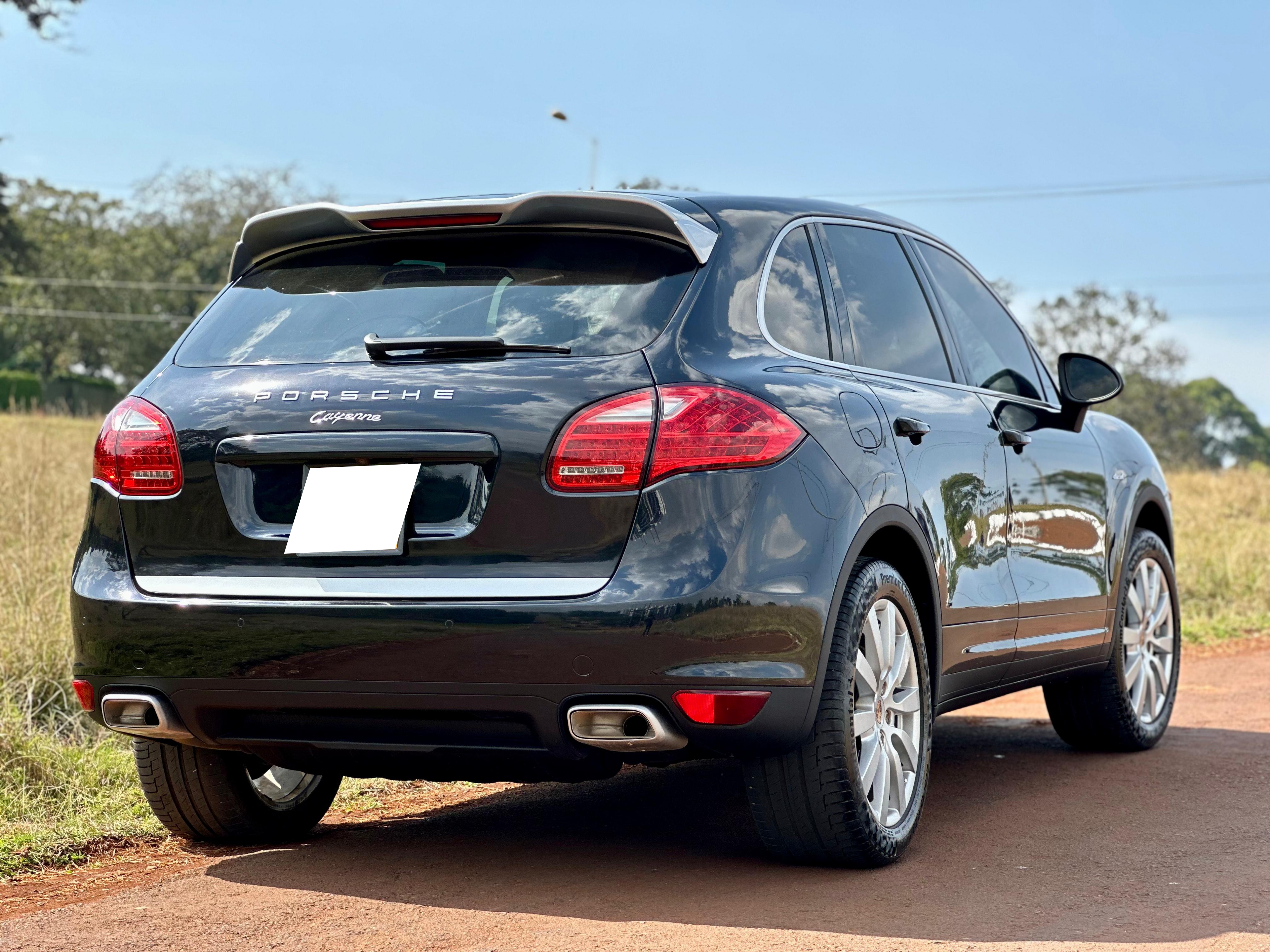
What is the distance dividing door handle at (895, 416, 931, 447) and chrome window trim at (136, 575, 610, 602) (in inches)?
47.8

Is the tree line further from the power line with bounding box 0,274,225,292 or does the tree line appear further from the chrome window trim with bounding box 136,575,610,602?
the chrome window trim with bounding box 136,575,610,602

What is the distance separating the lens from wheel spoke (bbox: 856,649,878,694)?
411 centimetres

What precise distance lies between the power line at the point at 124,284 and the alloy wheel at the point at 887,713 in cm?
6213

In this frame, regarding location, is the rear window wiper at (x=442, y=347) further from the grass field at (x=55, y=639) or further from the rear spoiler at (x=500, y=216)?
the grass field at (x=55, y=639)

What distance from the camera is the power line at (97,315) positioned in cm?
6444

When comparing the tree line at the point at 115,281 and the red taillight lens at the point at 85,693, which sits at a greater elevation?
the red taillight lens at the point at 85,693

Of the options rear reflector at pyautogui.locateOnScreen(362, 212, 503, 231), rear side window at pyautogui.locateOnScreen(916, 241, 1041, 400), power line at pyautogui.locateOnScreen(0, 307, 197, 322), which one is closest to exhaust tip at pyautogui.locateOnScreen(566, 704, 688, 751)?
rear reflector at pyautogui.locateOnScreen(362, 212, 503, 231)

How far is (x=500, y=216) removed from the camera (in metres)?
4.05

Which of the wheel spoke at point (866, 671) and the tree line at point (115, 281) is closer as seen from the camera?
the wheel spoke at point (866, 671)

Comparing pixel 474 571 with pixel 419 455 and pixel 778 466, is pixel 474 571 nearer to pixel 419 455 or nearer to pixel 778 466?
pixel 419 455

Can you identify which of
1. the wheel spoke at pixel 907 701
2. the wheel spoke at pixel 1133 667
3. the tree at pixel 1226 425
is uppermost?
the wheel spoke at pixel 907 701

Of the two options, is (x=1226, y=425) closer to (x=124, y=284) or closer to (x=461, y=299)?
(x=124, y=284)

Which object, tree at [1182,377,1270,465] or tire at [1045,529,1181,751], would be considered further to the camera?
tree at [1182,377,1270,465]

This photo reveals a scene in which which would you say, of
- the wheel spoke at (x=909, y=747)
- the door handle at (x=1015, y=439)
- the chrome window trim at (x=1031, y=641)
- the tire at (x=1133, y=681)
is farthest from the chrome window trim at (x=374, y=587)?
the tire at (x=1133, y=681)
